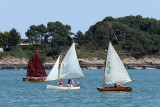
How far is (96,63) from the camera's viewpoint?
627 ft

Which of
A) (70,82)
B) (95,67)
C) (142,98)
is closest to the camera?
(142,98)

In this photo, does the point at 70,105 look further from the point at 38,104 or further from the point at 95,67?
the point at 95,67

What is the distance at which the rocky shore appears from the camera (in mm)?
183913

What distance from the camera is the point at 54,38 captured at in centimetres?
19450

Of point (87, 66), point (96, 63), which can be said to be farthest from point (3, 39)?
point (96, 63)

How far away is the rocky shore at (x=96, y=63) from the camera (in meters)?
184

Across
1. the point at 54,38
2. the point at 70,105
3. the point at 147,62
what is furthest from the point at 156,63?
the point at 70,105

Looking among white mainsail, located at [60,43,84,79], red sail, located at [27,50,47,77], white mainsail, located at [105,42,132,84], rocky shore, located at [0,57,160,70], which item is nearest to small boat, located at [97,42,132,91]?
white mainsail, located at [105,42,132,84]

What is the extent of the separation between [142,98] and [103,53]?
13522 cm

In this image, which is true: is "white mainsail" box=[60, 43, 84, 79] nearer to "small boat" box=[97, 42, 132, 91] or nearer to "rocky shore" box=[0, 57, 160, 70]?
"small boat" box=[97, 42, 132, 91]

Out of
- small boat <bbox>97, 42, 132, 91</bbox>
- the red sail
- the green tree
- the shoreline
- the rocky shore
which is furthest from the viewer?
the green tree

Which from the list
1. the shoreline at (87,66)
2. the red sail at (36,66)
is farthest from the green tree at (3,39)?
the red sail at (36,66)

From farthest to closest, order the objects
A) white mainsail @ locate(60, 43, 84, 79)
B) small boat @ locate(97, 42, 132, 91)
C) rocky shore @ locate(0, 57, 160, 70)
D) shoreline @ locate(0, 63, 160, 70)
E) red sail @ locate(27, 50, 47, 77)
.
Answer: rocky shore @ locate(0, 57, 160, 70)
shoreline @ locate(0, 63, 160, 70)
red sail @ locate(27, 50, 47, 77)
white mainsail @ locate(60, 43, 84, 79)
small boat @ locate(97, 42, 132, 91)

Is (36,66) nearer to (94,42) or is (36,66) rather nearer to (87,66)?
(87,66)
